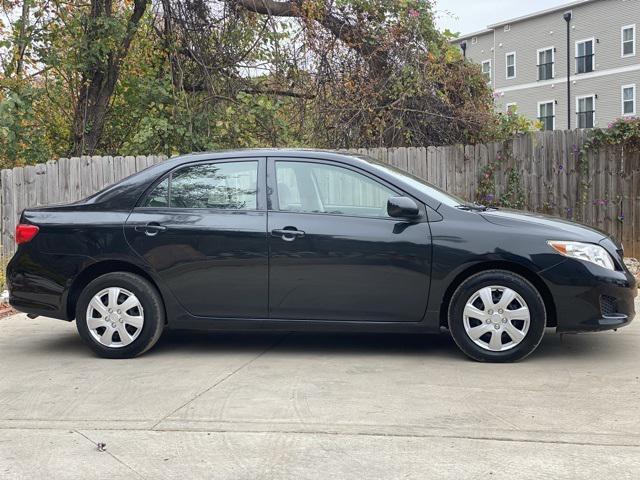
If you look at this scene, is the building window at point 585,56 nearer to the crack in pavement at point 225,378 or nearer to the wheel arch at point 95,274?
the crack in pavement at point 225,378

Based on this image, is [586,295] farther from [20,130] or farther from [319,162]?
[20,130]

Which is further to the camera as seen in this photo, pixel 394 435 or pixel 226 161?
pixel 226 161

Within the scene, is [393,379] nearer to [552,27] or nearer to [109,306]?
[109,306]

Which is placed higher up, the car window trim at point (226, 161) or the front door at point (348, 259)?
the car window trim at point (226, 161)

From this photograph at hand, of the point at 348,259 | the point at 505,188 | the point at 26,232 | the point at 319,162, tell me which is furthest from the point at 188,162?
the point at 505,188

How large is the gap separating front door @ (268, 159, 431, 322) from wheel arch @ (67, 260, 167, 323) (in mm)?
1090

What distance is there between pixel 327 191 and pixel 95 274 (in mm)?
2045

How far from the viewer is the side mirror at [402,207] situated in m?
5.51

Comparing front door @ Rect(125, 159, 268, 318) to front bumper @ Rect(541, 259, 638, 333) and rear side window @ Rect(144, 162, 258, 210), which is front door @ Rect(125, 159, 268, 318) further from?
front bumper @ Rect(541, 259, 638, 333)

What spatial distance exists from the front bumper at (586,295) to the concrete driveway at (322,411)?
1.17ft

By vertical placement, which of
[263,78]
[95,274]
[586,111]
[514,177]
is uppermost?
[586,111]

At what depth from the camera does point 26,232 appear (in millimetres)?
6027

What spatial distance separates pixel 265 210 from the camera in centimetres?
580

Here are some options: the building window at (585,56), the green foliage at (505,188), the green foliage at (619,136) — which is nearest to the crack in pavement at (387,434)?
the green foliage at (505,188)
